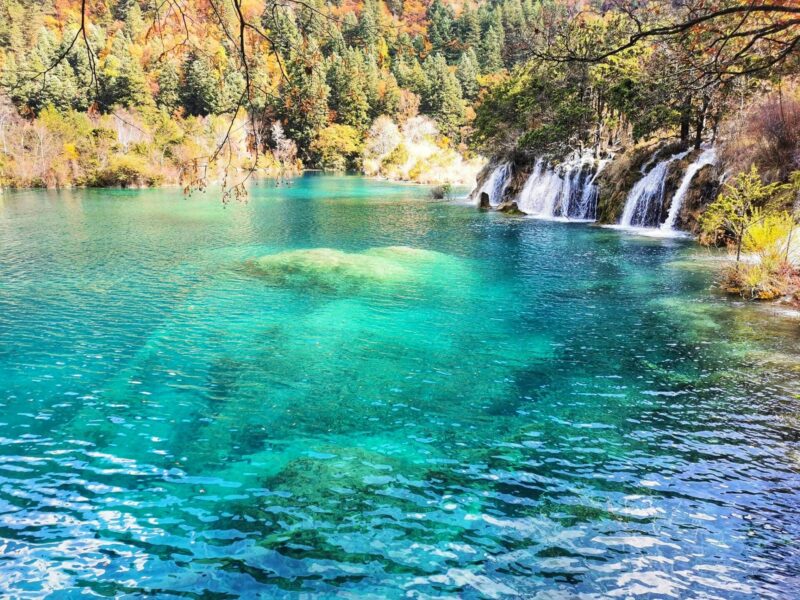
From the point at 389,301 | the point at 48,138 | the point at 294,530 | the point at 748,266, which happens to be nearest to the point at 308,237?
the point at 389,301

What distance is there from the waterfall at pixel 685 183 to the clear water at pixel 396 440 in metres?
10.8

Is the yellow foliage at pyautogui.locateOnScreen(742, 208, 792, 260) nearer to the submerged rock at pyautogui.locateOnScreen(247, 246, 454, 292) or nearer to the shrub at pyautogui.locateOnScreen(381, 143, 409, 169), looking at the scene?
the submerged rock at pyautogui.locateOnScreen(247, 246, 454, 292)

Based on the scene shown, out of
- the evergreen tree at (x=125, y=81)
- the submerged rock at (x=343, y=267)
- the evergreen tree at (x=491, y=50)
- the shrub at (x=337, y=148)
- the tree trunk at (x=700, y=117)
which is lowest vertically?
the submerged rock at (x=343, y=267)

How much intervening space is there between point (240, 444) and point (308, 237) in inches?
896

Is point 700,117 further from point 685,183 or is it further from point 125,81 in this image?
point 125,81

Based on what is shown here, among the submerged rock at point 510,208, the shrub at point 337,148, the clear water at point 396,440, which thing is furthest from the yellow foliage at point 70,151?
the clear water at point 396,440

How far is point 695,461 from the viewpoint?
7.61 metres

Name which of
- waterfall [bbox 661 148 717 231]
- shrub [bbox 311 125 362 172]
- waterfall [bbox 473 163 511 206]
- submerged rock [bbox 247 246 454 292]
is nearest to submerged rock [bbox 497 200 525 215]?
waterfall [bbox 473 163 511 206]

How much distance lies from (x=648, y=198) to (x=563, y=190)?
8360 millimetres

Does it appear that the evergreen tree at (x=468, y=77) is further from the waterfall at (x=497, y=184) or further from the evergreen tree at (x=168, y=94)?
the waterfall at (x=497, y=184)

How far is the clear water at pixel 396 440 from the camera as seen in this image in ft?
18.7

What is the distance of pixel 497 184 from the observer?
158 feet

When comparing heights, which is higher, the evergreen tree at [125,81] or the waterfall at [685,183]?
the evergreen tree at [125,81]

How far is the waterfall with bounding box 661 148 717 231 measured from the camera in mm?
26969
